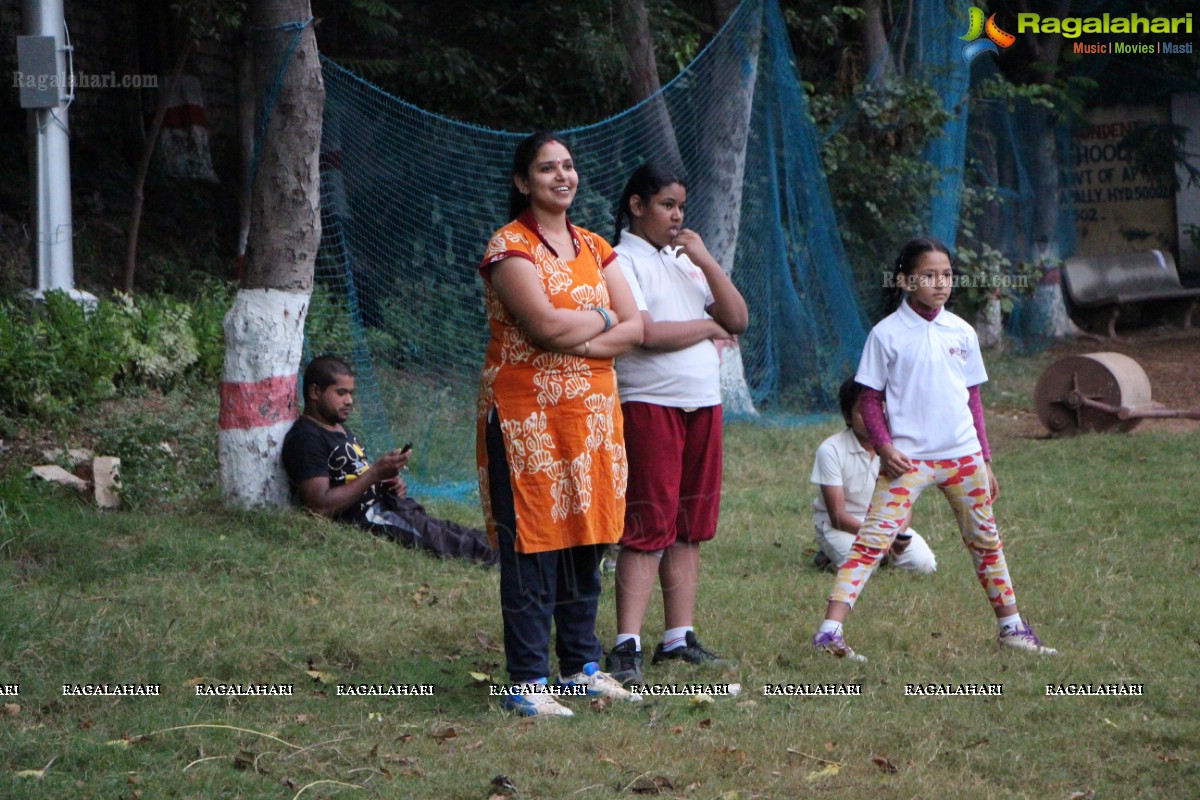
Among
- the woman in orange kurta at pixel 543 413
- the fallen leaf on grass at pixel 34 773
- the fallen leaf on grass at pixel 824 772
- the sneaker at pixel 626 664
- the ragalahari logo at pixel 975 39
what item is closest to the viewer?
the fallen leaf on grass at pixel 34 773

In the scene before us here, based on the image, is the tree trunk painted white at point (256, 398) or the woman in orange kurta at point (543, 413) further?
the tree trunk painted white at point (256, 398)

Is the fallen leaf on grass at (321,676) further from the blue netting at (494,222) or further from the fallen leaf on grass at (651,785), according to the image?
the blue netting at (494,222)

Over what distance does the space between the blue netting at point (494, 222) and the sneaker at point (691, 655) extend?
2740mm

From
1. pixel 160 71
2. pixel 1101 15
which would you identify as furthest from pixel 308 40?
pixel 1101 15

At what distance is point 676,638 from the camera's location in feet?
14.3

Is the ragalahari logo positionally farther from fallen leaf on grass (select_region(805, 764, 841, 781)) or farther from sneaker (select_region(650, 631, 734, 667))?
fallen leaf on grass (select_region(805, 764, 841, 781))

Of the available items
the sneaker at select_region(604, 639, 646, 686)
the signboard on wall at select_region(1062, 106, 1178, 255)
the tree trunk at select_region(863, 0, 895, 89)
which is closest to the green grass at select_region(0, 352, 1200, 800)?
the sneaker at select_region(604, 639, 646, 686)

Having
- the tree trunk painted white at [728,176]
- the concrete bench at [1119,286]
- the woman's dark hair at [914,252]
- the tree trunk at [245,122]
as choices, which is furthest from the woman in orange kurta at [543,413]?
the concrete bench at [1119,286]

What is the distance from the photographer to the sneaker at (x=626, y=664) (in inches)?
161

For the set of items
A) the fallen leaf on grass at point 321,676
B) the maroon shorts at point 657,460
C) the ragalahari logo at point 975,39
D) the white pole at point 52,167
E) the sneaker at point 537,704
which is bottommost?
the fallen leaf on grass at point 321,676

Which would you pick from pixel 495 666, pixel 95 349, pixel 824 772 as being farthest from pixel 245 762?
pixel 95 349

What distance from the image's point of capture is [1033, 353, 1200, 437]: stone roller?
28.9ft

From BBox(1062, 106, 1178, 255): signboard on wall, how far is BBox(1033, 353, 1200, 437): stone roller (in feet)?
28.1

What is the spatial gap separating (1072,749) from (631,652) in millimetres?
1336
